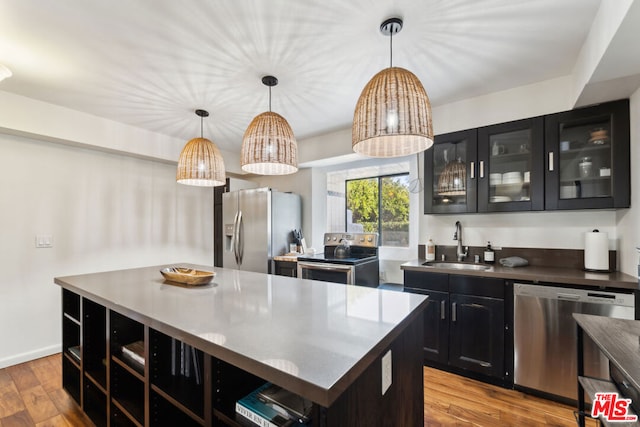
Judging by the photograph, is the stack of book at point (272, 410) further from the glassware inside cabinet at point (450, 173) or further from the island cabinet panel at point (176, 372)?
the glassware inside cabinet at point (450, 173)

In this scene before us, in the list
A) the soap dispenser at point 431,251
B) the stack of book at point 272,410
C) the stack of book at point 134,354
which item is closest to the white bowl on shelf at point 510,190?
the soap dispenser at point 431,251

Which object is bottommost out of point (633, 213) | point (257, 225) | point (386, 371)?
point (386, 371)

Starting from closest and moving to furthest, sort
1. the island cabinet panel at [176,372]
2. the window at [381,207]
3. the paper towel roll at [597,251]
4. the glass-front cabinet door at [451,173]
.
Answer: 1. the island cabinet panel at [176,372]
2. the paper towel roll at [597,251]
3. the glass-front cabinet door at [451,173]
4. the window at [381,207]

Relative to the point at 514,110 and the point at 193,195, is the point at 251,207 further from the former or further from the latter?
the point at 514,110

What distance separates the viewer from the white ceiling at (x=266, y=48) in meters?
1.56

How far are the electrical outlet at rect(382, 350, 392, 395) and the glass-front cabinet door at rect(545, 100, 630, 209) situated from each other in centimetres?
206

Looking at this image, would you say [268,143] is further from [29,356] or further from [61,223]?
[29,356]

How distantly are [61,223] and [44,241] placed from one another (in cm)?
23

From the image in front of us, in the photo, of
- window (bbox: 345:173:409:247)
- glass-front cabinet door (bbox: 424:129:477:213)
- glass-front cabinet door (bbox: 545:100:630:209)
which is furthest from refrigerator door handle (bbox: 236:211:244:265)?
glass-front cabinet door (bbox: 545:100:630:209)

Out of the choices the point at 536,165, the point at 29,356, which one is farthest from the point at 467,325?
the point at 29,356

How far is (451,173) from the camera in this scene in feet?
8.95

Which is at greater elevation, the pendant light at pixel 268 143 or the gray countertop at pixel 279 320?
the pendant light at pixel 268 143

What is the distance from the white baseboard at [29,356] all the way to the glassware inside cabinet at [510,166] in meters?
4.60

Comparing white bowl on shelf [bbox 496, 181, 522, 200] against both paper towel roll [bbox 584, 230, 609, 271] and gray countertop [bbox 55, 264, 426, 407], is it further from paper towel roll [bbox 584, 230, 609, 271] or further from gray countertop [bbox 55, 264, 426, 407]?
gray countertop [bbox 55, 264, 426, 407]
